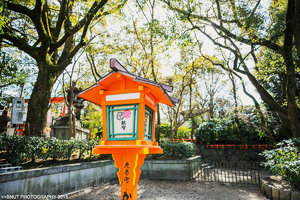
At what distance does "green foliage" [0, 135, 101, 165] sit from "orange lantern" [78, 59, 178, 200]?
447 cm

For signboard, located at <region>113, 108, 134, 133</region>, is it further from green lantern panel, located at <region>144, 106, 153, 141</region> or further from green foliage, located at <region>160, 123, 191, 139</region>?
green foliage, located at <region>160, 123, 191, 139</region>

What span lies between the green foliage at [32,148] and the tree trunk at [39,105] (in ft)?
3.76

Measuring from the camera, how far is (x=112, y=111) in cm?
354

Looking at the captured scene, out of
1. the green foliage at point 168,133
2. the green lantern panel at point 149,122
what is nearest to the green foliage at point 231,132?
the green foliage at point 168,133

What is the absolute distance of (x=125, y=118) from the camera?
3436 millimetres

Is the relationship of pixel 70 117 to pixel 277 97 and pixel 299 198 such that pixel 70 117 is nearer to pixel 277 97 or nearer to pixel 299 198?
pixel 299 198

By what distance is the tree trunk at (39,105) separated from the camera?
7.91 metres

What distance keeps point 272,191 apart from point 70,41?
1200 cm

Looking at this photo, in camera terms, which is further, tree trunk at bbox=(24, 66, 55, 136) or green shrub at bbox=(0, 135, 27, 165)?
tree trunk at bbox=(24, 66, 55, 136)

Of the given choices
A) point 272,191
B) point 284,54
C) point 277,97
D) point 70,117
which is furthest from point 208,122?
point 70,117

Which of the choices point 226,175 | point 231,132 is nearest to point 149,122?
point 226,175

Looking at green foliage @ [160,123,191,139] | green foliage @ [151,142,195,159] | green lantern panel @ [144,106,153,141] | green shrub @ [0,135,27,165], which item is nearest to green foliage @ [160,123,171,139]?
green foliage @ [160,123,191,139]

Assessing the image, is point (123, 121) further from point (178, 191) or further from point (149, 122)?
point (178, 191)

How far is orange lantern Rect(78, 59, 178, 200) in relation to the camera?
3.32 m
